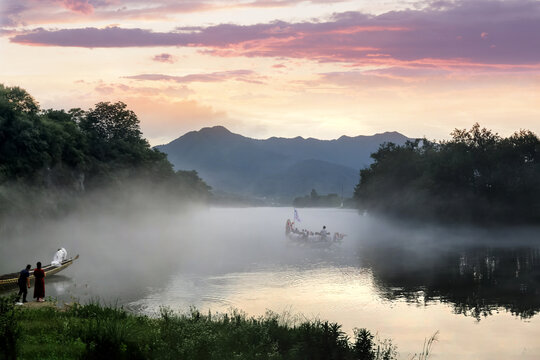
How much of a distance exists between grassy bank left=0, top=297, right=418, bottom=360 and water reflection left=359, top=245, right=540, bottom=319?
20.0m

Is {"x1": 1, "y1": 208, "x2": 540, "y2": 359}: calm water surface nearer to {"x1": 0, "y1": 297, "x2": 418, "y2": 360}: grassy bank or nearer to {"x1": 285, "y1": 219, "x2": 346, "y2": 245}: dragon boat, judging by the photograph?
{"x1": 285, "y1": 219, "x2": 346, "y2": 245}: dragon boat

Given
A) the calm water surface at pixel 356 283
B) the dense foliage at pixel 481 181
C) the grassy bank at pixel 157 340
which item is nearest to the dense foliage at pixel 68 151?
the calm water surface at pixel 356 283

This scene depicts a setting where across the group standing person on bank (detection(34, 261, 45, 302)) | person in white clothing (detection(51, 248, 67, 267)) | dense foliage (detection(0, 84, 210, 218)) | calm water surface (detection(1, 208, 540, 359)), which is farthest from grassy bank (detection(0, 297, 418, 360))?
dense foliage (detection(0, 84, 210, 218))

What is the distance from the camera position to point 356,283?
5447cm

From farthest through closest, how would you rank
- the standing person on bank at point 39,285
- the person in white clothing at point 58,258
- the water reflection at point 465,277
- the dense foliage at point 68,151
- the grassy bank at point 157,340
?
the dense foliage at point 68,151 < the person in white clothing at point 58,258 < the water reflection at point 465,277 < the standing person on bank at point 39,285 < the grassy bank at point 157,340

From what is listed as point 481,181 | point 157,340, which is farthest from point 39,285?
point 481,181

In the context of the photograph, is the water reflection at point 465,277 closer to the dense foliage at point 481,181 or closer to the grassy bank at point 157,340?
the grassy bank at point 157,340

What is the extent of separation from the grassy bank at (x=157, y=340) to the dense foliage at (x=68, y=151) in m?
61.9

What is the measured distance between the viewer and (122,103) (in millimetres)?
143875

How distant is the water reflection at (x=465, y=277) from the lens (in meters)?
44.2

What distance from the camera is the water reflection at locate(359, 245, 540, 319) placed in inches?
1740

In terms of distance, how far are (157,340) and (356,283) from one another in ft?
112

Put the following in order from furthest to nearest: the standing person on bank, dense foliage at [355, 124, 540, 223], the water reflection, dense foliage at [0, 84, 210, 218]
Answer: dense foliage at [355, 124, 540, 223], dense foliage at [0, 84, 210, 218], the water reflection, the standing person on bank

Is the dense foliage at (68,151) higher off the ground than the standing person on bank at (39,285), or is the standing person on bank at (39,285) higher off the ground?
the dense foliage at (68,151)
